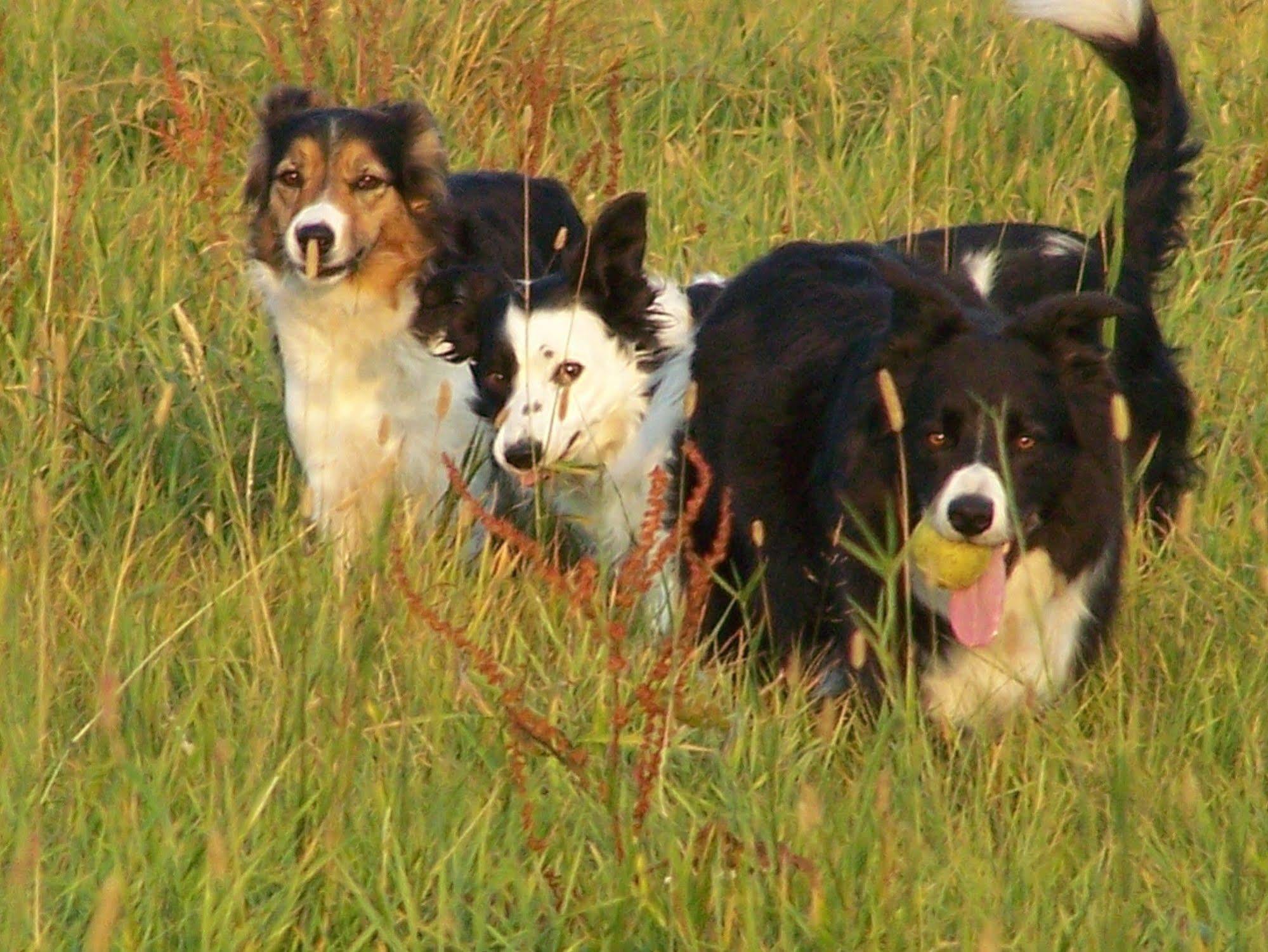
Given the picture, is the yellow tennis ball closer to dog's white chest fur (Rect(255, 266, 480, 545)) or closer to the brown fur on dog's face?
dog's white chest fur (Rect(255, 266, 480, 545))

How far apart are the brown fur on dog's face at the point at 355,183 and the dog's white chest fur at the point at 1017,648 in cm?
192

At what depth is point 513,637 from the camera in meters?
3.45

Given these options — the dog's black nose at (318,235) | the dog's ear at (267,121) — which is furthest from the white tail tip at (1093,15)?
the dog's ear at (267,121)

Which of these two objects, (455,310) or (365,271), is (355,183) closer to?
(365,271)

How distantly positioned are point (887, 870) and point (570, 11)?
4715mm

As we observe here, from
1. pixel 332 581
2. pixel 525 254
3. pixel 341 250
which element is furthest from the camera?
pixel 341 250

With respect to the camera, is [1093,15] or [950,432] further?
[1093,15]

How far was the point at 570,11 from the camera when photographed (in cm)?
647

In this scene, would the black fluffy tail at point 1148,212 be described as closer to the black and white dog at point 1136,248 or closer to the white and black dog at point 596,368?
the black and white dog at point 1136,248

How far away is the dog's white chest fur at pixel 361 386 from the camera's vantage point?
4645 millimetres

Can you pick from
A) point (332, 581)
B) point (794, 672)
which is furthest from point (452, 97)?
point (794, 672)

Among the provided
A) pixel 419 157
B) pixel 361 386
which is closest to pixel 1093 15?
pixel 419 157

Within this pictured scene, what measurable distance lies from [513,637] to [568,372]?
44.2 inches

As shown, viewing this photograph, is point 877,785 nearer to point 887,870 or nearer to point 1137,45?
point 887,870
